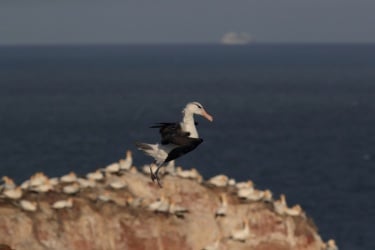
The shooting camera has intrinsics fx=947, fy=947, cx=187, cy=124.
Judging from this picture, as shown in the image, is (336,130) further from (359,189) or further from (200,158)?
(359,189)

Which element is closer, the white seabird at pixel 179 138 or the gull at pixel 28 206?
the white seabird at pixel 179 138

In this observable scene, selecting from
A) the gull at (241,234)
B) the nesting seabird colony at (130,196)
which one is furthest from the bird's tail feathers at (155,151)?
the gull at (241,234)

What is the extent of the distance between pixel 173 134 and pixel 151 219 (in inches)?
916

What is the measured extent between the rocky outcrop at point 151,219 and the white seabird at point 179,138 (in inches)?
724

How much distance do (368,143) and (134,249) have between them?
124 meters

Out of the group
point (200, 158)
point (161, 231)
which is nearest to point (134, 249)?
point (161, 231)

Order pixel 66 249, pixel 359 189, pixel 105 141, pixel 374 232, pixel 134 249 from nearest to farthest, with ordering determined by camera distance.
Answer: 1. pixel 66 249
2. pixel 134 249
3. pixel 374 232
4. pixel 359 189
5. pixel 105 141

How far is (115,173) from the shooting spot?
4950 cm

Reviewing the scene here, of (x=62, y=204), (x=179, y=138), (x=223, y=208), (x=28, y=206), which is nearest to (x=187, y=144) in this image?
(x=179, y=138)

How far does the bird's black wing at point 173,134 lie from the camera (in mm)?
→ 21328

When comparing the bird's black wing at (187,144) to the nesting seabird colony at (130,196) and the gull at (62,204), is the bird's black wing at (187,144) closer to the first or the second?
the nesting seabird colony at (130,196)

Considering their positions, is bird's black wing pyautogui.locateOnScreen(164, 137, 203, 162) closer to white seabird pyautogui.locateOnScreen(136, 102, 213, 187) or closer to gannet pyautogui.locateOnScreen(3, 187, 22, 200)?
white seabird pyautogui.locateOnScreen(136, 102, 213, 187)

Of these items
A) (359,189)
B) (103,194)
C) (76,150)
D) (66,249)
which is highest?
(76,150)

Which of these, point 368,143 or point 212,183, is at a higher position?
point 368,143
